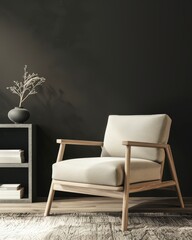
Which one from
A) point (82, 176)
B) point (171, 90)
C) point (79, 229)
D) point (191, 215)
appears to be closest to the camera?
point (79, 229)

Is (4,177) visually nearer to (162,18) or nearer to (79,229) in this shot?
(79,229)

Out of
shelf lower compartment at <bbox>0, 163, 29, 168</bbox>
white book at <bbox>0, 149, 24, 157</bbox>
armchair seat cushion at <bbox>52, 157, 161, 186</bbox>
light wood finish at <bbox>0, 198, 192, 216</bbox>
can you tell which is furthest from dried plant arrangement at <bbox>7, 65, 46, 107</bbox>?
armchair seat cushion at <bbox>52, 157, 161, 186</bbox>

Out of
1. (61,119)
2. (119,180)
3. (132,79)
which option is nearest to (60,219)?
(119,180)

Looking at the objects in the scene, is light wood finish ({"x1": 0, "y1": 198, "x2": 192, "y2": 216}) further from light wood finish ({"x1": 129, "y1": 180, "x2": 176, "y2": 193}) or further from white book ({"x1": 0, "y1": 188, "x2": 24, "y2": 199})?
light wood finish ({"x1": 129, "y1": 180, "x2": 176, "y2": 193})

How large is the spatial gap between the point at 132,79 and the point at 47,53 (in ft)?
2.64

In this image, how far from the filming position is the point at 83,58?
3865 mm

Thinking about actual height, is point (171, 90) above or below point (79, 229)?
above

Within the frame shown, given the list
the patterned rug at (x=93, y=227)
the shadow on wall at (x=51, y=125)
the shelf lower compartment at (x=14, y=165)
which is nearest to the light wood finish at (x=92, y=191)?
the patterned rug at (x=93, y=227)

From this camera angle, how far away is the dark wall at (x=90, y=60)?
384 centimetres

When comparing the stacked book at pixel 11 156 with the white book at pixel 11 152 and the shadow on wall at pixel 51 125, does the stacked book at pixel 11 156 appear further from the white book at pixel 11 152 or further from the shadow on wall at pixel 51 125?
the shadow on wall at pixel 51 125

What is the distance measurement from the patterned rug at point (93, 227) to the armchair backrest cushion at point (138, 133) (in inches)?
17.8

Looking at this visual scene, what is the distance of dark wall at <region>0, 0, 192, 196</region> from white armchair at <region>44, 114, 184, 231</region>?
471mm

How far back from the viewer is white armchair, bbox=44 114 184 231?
8.80ft

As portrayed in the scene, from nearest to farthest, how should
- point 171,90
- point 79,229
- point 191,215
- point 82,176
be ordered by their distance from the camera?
1. point 79,229
2. point 82,176
3. point 191,215
4. point 171,90
